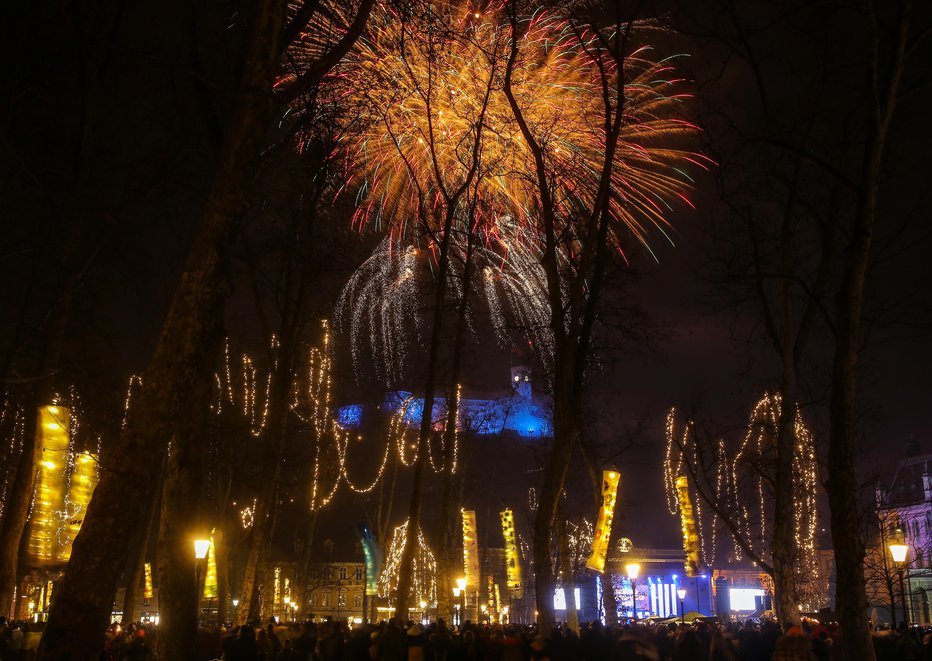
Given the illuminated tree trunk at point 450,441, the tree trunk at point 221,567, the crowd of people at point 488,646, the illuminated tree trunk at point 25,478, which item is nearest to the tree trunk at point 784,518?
the crowd of people at point 488,646

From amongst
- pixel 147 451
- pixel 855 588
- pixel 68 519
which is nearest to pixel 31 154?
pixel 68 519

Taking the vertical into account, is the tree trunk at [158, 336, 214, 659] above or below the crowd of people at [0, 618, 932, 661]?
above

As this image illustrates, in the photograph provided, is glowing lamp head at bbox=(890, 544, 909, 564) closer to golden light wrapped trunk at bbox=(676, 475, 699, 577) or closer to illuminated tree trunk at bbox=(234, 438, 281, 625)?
illuminated tree trunk at bbox=(234, 438, 281, 625)

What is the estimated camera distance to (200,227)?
9.95 metres

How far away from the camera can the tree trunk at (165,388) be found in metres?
8.33

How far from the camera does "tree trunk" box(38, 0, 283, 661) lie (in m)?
8.33

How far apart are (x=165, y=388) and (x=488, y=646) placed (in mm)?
10681

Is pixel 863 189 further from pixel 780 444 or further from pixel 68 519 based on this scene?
pixel 68 519

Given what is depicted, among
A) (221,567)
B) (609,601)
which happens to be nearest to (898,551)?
(609,601)

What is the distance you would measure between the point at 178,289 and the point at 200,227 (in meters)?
0.77

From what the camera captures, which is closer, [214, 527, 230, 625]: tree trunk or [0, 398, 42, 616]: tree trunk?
[0, 398, 42, 616]: tree trunk

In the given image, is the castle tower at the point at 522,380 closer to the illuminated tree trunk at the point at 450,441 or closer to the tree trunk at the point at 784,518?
the illuminated tree trunk at the point at 450,441

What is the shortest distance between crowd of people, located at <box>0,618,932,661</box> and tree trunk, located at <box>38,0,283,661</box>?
4.80 meters

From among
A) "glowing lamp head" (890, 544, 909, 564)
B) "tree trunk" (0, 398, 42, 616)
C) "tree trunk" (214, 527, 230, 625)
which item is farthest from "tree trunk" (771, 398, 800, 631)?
"tree trunk" (214, 527, 230, 625)
